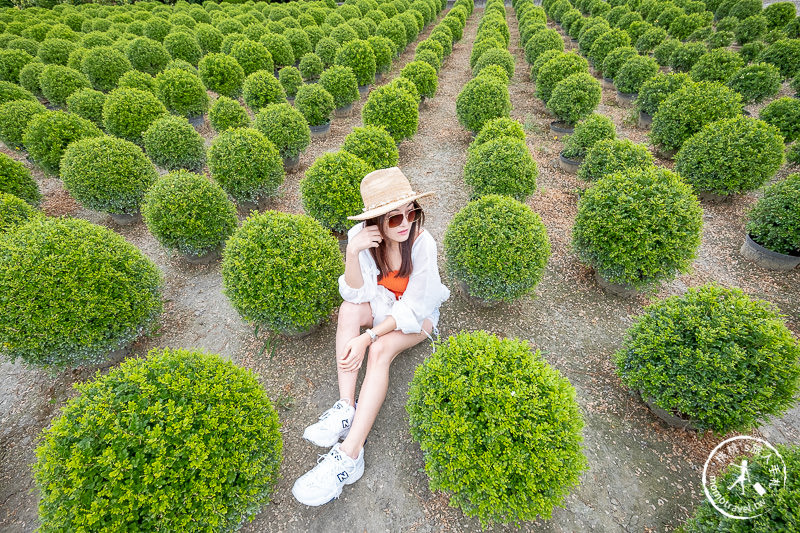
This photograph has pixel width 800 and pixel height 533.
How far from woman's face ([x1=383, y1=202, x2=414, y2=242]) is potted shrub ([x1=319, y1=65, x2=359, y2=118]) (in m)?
7.92

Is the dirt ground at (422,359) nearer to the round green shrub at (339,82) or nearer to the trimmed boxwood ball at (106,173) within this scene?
the trimmed boxwood ball at (106,173)

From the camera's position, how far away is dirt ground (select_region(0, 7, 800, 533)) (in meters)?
3.26

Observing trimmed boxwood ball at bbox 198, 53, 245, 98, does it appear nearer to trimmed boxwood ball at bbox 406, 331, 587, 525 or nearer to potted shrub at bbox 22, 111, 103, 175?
potted shrub at bbox 22, 111, 103, 175

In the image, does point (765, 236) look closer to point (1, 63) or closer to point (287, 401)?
point (287, 401)

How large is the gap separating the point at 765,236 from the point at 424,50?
1100 cm

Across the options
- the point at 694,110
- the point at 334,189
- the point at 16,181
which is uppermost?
the point at 694,110

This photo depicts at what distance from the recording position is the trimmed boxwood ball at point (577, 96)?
8.38 meters

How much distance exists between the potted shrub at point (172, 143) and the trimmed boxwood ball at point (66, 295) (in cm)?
341

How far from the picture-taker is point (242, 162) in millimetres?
6355

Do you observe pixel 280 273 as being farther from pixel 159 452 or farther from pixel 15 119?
pixel 15 119

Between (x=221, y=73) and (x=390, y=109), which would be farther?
(x=221, y=73)

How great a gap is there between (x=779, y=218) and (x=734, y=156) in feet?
4.91

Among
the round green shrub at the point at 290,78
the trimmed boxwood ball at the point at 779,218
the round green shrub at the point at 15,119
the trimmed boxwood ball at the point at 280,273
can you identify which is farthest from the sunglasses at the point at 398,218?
the round green shrub at the point at 290,78

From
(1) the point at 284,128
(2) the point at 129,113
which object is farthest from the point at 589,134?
(2) the point at 129,113
